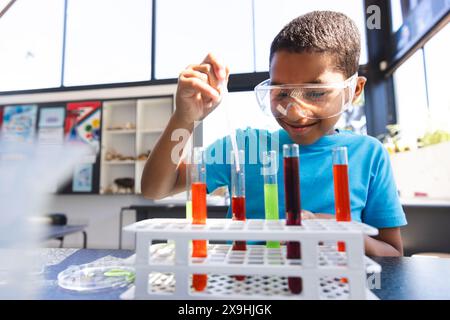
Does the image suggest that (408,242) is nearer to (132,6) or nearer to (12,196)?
(12,196)

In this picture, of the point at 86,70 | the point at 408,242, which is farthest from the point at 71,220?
the point at 408,242

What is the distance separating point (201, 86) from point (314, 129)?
37cm

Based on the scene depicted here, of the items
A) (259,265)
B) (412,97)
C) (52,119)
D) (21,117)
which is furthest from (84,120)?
(259,265)

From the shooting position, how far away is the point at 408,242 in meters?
1.57

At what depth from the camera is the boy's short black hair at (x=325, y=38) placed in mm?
664

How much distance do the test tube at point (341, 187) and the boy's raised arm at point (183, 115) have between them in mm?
230

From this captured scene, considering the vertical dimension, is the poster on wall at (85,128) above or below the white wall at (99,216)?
above

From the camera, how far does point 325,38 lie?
2.22 ft

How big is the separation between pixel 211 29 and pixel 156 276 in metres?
3.17

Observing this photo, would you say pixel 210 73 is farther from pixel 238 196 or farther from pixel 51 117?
pixel 51 117

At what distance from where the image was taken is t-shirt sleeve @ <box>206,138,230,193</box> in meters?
0.84

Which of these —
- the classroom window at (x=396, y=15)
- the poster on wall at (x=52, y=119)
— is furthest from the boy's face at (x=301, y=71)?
the poster on wall at (x=52, y=119)

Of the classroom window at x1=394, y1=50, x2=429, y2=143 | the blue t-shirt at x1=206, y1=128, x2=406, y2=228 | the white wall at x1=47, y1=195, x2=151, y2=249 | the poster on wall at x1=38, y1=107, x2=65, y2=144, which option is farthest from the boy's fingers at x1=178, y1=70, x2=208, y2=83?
the poster on wall at x1=38, y1=107, x2=65, y2=144

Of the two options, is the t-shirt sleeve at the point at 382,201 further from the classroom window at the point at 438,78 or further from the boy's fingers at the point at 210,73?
the classroom window at the point at 438,78
